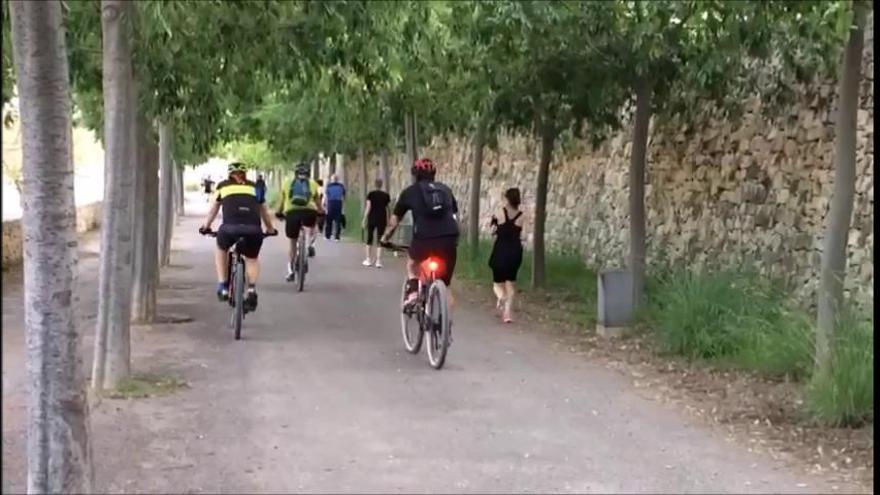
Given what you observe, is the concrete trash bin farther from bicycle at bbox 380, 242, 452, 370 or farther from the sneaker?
the sneaker

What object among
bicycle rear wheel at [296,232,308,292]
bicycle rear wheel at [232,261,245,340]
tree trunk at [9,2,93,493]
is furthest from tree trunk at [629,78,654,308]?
tree trunk at [9,2,93,493]

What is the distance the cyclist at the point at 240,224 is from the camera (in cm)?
1099

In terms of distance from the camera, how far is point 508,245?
12766 millimetres

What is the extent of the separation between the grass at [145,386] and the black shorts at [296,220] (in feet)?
21.2

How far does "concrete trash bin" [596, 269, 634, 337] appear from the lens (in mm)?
11539

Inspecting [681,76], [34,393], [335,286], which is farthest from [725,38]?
[335,286]

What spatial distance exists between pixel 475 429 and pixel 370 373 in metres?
2.12

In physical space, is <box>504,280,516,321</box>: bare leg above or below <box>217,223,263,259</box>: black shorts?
below

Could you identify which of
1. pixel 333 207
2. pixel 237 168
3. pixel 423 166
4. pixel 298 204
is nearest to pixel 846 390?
pixel 423 166

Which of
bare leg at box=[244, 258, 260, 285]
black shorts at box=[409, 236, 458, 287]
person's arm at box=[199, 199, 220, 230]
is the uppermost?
person's arm at box=[199, 199, 220, 230]

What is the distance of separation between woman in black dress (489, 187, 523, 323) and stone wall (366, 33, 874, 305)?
8.10 feet

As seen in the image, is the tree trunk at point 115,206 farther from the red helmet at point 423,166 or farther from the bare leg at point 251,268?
the bare leg at point 251,268

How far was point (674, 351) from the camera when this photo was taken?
33.8ft

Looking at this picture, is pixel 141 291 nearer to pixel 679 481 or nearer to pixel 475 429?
pixel 475 429
